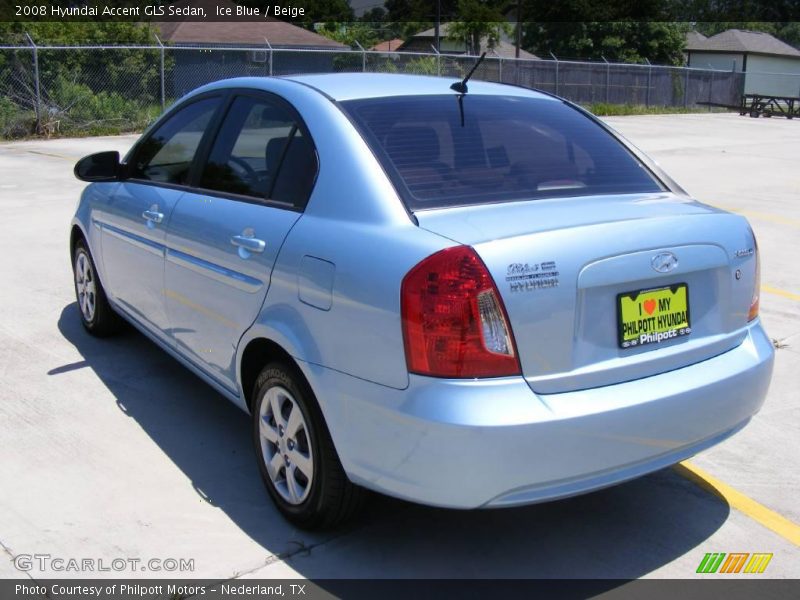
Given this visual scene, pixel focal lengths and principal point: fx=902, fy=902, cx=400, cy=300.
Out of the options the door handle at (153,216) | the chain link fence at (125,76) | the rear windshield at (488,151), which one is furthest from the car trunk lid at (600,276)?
the chain link fence at (125,76)

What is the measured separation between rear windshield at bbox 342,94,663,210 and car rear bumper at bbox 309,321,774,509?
28.7 inches

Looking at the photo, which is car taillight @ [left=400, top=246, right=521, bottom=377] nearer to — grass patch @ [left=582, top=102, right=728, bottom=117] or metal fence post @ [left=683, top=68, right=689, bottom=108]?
grass patch @ [left=582, top=102, right=728, bottom=117]

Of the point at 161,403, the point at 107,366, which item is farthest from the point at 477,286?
the point at 107,366

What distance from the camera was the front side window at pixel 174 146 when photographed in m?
4.53

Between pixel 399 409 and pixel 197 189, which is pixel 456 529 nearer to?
pixel 399 409

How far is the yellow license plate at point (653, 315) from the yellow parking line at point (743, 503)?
101 centimetres

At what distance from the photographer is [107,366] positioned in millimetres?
5398

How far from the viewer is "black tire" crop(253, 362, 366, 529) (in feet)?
10.7

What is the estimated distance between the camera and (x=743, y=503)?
3.84 meters

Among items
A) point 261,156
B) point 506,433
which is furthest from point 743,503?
point 261,156

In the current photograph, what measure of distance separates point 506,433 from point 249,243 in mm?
A: 1405

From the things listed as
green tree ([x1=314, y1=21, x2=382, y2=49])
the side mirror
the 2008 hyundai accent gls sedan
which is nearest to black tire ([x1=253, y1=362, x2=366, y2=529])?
Answer: the 2008 hyundai accent gls sedan

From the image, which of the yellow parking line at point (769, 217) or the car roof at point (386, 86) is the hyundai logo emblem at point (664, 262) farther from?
the yellow parking line at point (769, 217)

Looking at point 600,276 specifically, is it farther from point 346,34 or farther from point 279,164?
point 346,34
